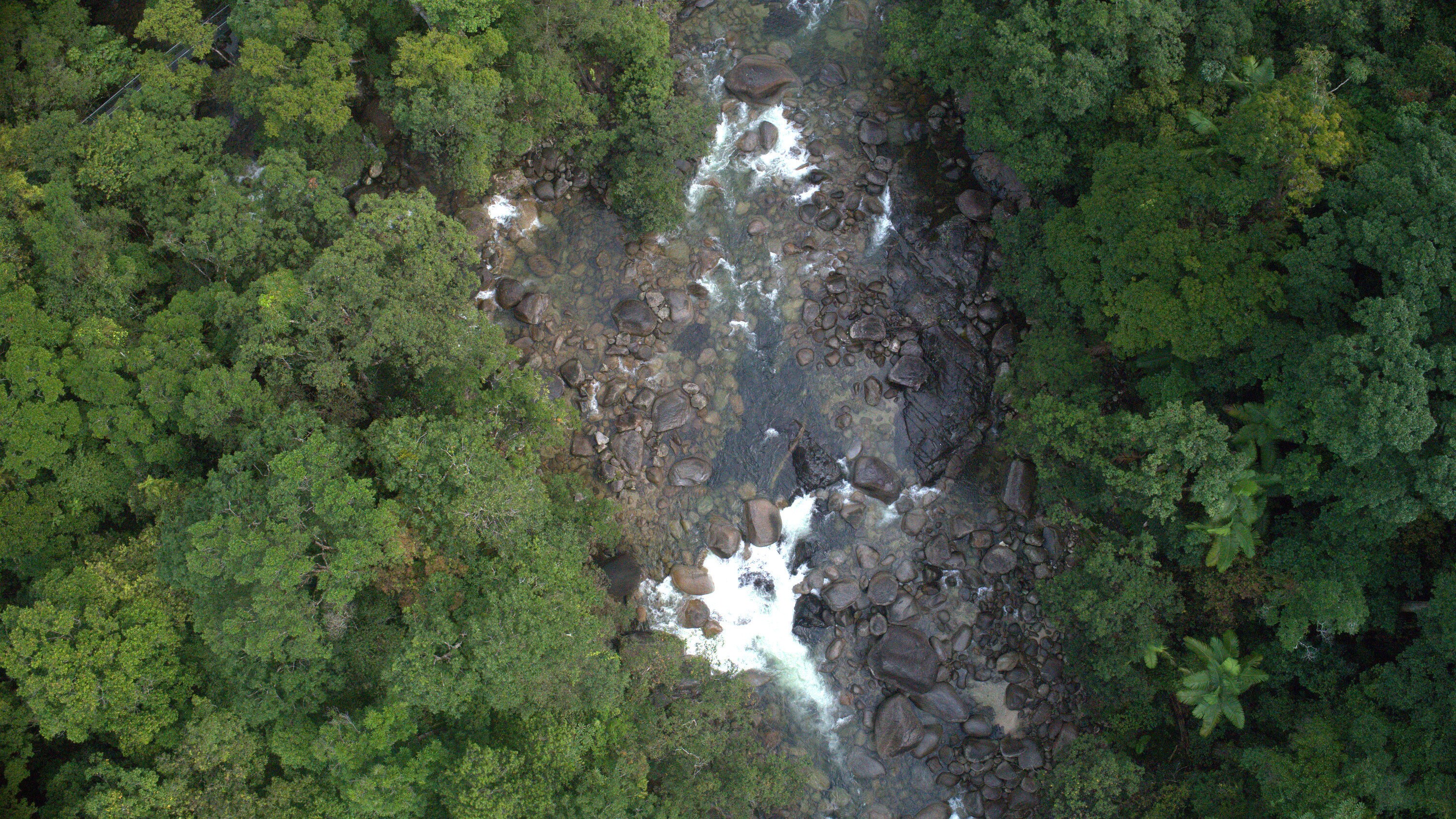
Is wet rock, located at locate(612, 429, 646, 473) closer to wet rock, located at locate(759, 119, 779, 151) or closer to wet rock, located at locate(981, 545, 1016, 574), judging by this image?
wet rock, located at locate(759, 119, 779, 151)

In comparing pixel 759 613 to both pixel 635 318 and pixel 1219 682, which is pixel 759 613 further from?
pixel 1219 682

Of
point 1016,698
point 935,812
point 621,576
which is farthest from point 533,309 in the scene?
point 935,812

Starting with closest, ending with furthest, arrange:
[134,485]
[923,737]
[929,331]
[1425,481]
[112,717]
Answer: [1425,481] < [112,717] < [134,485] < [923,737] < [929,331]

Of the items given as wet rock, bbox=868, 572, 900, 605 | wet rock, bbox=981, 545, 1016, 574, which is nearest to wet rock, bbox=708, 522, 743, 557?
wet rock, bbox=868, 572, 900, 605

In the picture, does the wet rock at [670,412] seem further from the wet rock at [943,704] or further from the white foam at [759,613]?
the wet rock at [943,704]

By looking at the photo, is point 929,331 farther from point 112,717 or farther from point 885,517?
point 112,717

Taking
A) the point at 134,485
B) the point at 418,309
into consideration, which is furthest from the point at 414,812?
the point at 418,309
